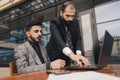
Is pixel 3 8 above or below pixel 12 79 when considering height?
above

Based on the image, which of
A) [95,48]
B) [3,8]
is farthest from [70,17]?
[3,8]

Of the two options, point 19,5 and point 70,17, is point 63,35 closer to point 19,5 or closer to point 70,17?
point 70,17

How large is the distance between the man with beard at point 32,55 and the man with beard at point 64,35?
0.11 m

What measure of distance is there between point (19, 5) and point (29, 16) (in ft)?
3.48

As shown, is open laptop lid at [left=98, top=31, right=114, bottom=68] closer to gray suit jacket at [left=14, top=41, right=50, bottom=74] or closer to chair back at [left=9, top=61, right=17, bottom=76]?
gray suit jacket at [left=14, top=41, right=50, bottom=74]

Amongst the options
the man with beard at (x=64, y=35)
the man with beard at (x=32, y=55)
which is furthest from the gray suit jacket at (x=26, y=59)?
the man with beard at (x=64, y=35)

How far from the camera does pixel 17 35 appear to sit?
10.1m

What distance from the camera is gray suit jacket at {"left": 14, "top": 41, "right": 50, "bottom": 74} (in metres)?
1.30

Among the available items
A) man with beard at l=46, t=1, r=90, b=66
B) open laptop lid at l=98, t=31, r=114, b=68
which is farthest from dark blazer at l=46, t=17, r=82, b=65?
open laptop lid at l=98, t=31, r=114, b=68

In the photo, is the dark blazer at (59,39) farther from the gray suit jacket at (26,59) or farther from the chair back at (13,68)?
the chair back at (13,68)

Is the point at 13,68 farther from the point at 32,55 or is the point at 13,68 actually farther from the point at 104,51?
Answer: the point at 104,51

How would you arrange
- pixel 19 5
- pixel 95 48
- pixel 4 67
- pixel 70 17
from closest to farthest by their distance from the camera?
pixel 70 17, pixel 95 48, pixel 4 67, pixel 19 5

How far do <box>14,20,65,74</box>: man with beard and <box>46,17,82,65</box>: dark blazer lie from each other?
0.26 ft

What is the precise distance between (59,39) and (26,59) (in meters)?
0.37
